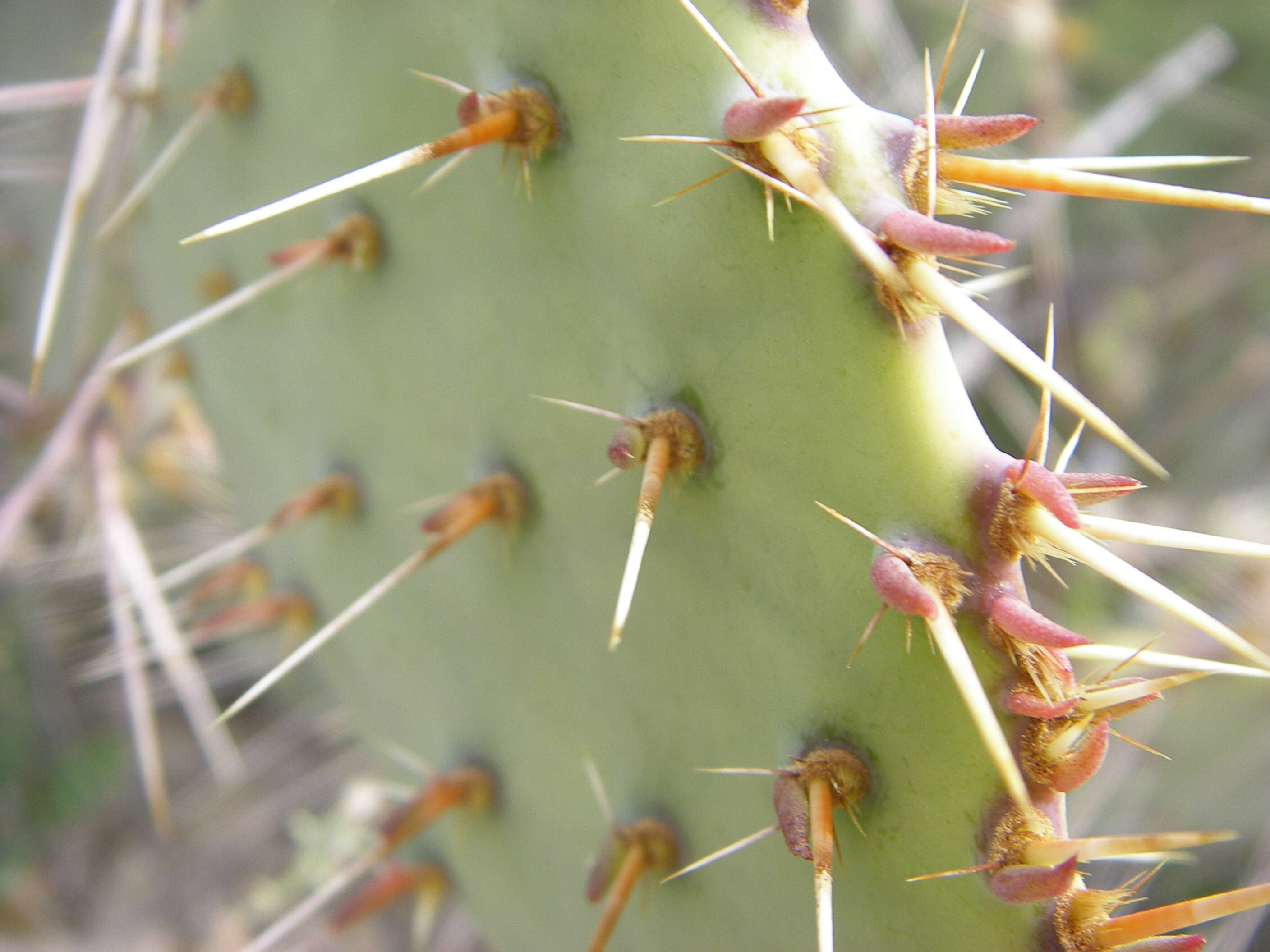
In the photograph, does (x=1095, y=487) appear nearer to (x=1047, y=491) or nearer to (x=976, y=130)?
(x=1047, y=491)

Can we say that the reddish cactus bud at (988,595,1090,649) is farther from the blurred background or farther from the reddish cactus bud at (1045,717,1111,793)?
the blurred background

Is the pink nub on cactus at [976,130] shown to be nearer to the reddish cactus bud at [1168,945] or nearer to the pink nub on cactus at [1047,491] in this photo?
the pink nub on cactus at [1047,491]

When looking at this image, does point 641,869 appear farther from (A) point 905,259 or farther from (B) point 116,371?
(B) point 116,371

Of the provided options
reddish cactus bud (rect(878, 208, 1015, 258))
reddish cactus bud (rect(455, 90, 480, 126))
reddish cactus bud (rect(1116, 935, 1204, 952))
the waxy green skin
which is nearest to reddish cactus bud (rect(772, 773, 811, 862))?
the waxy green skin

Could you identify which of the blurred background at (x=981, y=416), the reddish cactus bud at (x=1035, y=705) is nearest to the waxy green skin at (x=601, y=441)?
the reddish cactus bud at (x=1035, y=705)

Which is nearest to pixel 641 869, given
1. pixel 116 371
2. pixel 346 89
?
pixel 346 89

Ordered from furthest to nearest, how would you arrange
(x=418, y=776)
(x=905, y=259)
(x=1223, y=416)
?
1. (x=1223, y=416)
2. (x=418, y=776)
3. (x=905, y=259)
